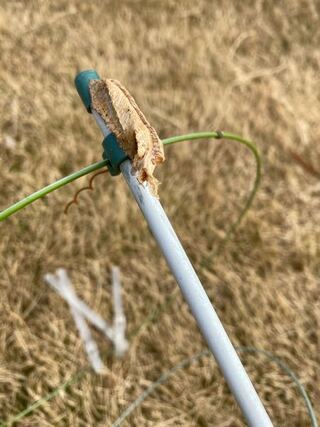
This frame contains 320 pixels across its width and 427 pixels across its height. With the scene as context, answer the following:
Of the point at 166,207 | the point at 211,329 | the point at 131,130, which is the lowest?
the point at 211,329

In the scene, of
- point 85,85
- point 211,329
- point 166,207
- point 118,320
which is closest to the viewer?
point 211,329

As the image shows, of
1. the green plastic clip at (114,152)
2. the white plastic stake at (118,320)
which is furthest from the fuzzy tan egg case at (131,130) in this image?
the white plastic stake at (118,320)

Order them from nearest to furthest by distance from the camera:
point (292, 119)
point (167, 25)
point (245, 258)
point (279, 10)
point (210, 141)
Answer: point (245, 258)
point (210, 141)
point (292, 119)
point (167, 25)
point (279, 10)

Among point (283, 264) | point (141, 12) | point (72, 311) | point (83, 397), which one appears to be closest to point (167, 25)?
point (141, 12)

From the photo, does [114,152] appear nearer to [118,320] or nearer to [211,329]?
[211,329]

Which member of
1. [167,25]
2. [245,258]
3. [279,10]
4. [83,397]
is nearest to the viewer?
[83,397]

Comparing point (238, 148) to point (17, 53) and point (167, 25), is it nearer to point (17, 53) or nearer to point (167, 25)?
point (167, 25)

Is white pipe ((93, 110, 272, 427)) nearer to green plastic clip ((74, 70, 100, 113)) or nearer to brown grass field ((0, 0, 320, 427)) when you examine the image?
green plastic clip ((74, 70, 100, 113))

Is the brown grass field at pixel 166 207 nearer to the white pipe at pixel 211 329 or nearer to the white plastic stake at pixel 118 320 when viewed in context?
the white plastic stake at pixel 118 320

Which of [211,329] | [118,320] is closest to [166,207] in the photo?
[118,320]
